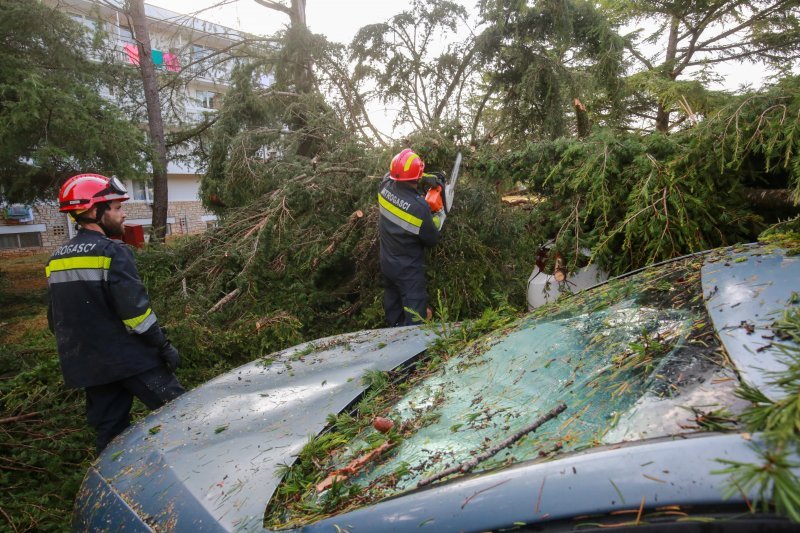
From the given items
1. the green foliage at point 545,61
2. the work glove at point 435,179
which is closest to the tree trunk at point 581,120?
the green foliage at point 545,61

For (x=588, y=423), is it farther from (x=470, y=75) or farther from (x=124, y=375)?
(x=470, y=75)

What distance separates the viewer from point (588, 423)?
3.82 feet

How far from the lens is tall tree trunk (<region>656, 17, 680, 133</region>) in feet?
31.7

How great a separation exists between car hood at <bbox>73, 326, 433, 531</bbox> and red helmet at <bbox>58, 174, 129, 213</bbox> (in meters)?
1.49

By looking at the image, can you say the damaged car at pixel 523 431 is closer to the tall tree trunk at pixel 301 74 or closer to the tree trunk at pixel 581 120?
the tree trunk at pixel 581 120

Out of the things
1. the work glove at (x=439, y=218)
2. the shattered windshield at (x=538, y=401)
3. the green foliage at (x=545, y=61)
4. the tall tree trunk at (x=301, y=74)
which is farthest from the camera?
the tall tree trunk at (x=301, y=74)

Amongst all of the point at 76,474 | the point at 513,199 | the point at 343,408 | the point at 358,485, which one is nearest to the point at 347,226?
the point at 513,199

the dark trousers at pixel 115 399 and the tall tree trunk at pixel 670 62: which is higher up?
the tall tree trunk at pixel 670 62

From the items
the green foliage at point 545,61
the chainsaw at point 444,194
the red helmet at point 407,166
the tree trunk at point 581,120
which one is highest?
the green foliage at point 545,61

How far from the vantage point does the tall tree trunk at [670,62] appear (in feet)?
31.7

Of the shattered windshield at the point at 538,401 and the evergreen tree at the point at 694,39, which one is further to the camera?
the evergreen tree at the point at 694,39

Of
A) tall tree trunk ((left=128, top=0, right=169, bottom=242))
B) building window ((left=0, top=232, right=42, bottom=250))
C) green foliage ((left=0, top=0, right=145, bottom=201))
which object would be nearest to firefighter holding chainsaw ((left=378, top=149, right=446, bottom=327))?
green foliage ((left=0, top=0, right=145, bottom=201))

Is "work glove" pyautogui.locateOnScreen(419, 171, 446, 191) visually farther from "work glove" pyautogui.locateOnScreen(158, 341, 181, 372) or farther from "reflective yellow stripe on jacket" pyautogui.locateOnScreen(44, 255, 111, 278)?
"reflective yellow stripe on jacket" pyautogui.locateOnScreen(44, 255, 111, 278)

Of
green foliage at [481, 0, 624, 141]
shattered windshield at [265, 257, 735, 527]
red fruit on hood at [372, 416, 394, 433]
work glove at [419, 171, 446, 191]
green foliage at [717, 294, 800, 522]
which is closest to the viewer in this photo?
green foliage at [717, 294, 800, 522]
